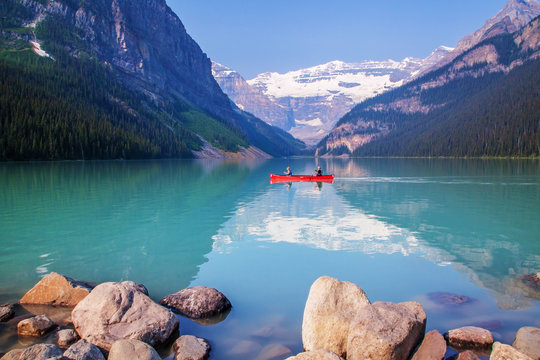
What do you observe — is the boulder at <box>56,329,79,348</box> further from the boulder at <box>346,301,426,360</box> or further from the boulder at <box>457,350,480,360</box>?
the boulder at <box>457,350,480,360</box>

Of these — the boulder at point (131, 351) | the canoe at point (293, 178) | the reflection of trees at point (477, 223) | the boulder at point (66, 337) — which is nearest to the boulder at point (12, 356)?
the boulder at point (131, 351)

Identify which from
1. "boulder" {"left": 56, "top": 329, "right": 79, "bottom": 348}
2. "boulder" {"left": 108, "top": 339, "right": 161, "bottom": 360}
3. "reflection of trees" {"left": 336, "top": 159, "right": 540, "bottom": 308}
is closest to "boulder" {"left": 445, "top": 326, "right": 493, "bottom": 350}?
"reflection of trees" {"left": 336, "top": 159, "right": 540, "bottom": 308}

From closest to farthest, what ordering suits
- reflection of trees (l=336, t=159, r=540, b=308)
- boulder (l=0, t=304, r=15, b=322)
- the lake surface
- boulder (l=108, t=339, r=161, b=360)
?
boulder (l=108, t=339, r=161, b=360)
boulder (l=0, t=304, r=15, b=322)
the lake surface
reflection of trees (l=336, t=159, r=540, b=308)

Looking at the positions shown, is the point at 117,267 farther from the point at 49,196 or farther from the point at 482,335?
the point at 49,196

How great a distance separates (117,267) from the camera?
1745cm

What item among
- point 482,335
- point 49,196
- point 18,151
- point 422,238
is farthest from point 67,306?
point 18,151

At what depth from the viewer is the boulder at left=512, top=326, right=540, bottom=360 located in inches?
348

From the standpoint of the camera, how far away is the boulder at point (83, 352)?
27.3ft

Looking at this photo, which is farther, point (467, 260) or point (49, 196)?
point (49, 196)

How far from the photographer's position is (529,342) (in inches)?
359

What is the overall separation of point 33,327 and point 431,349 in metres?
10.3

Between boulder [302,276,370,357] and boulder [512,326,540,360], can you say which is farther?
boulder [302,276,370,357]

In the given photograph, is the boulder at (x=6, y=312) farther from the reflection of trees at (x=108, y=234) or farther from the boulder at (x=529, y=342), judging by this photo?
the boulder at (x=529, y=342)

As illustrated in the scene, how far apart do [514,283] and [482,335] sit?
6.34 metres
